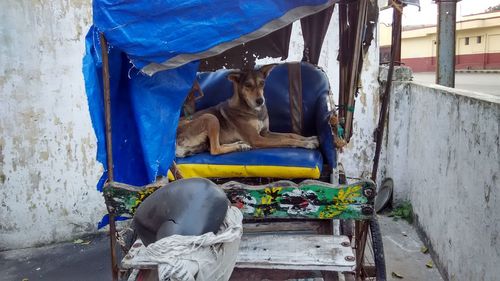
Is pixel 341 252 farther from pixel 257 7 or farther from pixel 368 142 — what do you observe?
pixel 368 142

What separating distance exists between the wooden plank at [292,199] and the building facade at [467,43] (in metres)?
14.7

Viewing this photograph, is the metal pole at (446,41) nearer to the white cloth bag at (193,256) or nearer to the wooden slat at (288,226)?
the wooden slat at (288,226)

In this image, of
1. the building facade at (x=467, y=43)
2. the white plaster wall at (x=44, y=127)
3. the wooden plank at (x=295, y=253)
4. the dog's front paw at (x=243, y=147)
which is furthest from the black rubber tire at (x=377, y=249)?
the building facade at (x=467, y=43)

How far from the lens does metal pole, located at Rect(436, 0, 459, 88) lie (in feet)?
18.8

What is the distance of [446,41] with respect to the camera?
5.81 metres

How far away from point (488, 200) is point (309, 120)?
158cm

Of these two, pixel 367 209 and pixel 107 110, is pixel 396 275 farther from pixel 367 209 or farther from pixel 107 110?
pixel 107 110

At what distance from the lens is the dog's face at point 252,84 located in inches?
155

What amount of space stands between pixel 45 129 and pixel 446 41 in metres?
4.96

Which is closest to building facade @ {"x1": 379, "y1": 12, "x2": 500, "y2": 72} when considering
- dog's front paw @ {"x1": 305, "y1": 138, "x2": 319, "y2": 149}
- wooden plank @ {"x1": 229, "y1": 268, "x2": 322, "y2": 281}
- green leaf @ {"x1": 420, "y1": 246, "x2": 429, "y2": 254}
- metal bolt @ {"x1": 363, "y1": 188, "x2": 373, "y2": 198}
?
green leaf @ {"x1": 420, "y1": 246, "x2": 429, "y2": 254}

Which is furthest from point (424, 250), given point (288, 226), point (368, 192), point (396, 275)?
point (368, 192)

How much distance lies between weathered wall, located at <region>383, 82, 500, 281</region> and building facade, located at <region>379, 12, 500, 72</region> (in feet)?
37.1

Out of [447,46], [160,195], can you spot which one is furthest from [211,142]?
[447,46]

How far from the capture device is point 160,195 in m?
1.89
